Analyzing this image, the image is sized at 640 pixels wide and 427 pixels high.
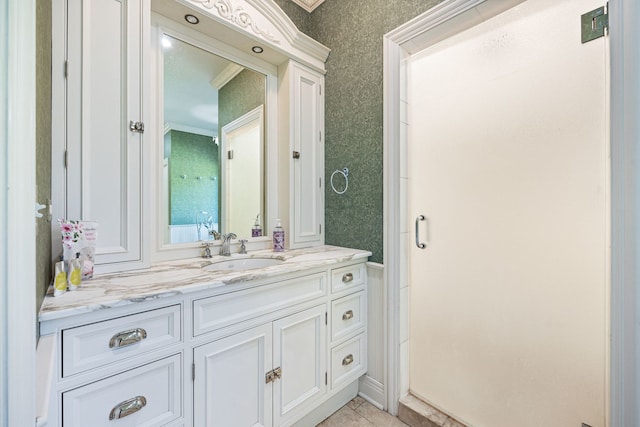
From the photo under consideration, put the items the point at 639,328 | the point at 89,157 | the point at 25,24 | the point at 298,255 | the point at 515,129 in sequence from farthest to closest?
the point at 298,255, the point at 515,129, the point at 89,157, the point at 639,328, the point at 25,24

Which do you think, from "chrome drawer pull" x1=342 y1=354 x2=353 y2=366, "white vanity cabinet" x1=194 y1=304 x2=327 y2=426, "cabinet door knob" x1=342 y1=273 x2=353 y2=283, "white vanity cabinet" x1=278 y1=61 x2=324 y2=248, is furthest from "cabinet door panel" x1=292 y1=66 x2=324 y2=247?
"chrome drawer pull" x1=342 y1=354 x2=353 y2=366

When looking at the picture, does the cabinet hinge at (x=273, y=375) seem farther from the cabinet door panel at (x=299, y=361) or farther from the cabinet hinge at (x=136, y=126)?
the cabinet hinge at (x=136, y=126)

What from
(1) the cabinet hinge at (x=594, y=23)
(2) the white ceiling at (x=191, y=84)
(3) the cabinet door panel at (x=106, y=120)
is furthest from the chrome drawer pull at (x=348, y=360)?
(1) the cabinet hinge at (x=594, y=23)

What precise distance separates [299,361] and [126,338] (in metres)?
0.81

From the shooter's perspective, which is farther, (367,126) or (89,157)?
(367,126)

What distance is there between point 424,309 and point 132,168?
1.71 metres

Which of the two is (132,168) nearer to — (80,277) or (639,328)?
(80,277)

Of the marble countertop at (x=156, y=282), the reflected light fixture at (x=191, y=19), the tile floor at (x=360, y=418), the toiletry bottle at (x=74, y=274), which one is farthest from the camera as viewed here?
the tile floor at (x=360, y=418)

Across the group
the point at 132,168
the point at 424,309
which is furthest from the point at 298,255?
the point at 132,168

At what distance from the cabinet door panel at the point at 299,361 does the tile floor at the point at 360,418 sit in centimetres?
24

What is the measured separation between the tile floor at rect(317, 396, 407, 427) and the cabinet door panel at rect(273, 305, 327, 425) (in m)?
0.24

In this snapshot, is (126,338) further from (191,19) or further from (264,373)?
(191,19)

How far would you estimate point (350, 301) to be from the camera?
1.72 metres

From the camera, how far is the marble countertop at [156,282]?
2.78 feet
